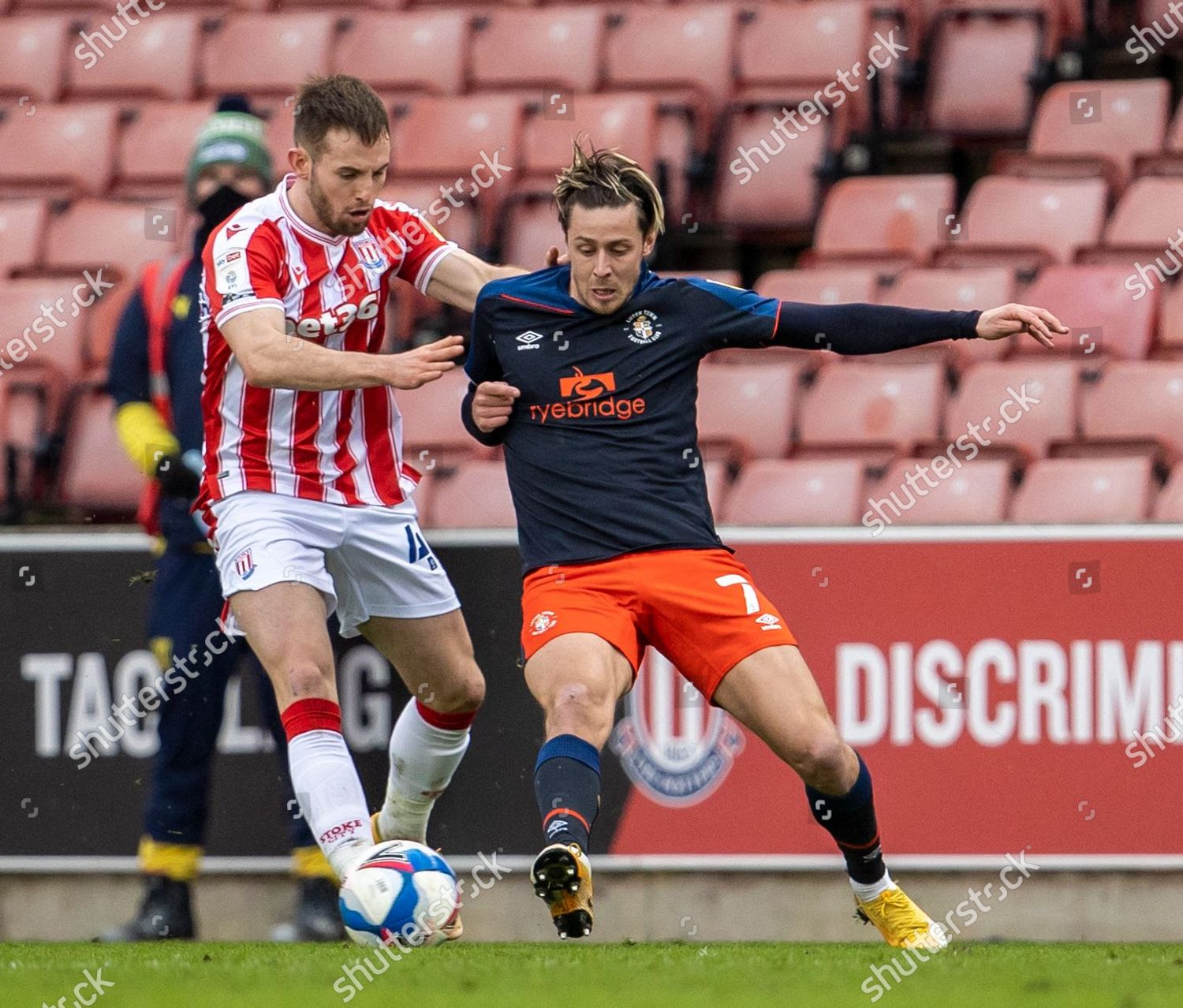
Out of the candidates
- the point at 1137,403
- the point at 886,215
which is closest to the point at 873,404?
the point at 1137,403

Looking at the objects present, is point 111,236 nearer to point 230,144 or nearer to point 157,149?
point 157,149

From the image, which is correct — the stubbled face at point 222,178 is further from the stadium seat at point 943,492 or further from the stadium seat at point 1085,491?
the stadium seat at point 1085,491

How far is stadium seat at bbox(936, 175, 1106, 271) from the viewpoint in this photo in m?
8.77

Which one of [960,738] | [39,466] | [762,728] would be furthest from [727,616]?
[39,466]

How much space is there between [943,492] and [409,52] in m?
4.50

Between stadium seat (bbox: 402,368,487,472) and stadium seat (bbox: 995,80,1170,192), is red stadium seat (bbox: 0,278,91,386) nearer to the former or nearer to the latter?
stadium seat (bbox: 402,368,487,472)

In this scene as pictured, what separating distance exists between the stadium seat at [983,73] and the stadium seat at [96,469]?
4.17 m

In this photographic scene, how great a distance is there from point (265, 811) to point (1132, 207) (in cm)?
448

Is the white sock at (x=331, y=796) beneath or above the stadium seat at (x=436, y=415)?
beneath

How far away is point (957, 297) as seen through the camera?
823 cm

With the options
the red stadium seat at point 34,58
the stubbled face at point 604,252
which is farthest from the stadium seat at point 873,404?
the red stadium seat at point 34,58

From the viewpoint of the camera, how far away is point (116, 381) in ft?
21.5

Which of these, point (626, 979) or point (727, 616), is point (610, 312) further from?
point (626, 979)

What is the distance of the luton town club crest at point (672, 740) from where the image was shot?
21.4 feet
